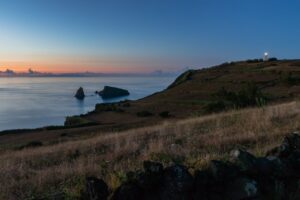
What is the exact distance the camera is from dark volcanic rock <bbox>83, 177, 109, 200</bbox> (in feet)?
15.6

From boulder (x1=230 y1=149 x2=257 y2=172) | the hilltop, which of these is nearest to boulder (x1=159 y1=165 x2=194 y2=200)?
boulder (x1=230 y1=149 x2=257 y2=172)

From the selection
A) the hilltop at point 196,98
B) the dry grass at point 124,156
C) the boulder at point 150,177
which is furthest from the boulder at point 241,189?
the hilltop at point 196,98

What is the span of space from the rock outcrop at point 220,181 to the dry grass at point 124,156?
32 centimetres

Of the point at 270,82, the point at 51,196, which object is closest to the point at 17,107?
the point at 270,82

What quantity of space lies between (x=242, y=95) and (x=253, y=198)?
25875 mm

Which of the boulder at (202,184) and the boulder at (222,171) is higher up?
the boulder at (222,171)

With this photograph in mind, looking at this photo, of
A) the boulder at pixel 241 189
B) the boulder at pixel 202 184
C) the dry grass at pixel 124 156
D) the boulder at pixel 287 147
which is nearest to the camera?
the boulder at pixel 202 184

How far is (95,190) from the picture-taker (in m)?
4.77

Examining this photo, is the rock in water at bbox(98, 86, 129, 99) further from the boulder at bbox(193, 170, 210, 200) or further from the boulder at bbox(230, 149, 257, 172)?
the boulder at bbox(193, 170, 210, 200)

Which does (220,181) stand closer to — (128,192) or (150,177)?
(150,177)

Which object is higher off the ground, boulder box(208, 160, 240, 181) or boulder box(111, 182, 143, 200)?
boulder box(208, 160, 240, 181)

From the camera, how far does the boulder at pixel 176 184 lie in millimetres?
4781

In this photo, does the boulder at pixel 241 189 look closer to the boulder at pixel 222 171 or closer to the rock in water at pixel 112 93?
the boulder at pixel 222 171

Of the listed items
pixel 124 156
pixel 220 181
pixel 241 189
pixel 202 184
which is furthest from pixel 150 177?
pixel 124 156
